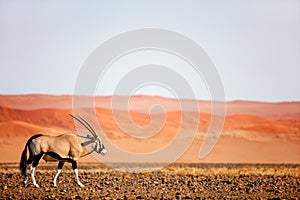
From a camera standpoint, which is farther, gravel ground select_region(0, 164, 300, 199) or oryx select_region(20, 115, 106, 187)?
oryx select_region(20, 115, 106, 187)

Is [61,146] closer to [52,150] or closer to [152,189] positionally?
[52,150]

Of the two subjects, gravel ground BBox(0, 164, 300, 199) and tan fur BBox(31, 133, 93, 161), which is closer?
gravel ground BBox(0, 164, 300, 199)

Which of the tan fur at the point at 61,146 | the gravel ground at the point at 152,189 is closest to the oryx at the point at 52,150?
the tan fur at the point at 61,146

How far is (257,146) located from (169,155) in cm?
833

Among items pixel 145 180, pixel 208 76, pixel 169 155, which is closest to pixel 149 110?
pixel 169 155

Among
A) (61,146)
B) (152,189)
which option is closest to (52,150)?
(61,146)

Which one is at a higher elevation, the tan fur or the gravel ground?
the tan fur

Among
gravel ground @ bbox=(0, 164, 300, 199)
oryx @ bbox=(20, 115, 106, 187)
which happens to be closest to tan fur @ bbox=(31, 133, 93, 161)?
oryx @ bbox=(20, 115, 106, 187)

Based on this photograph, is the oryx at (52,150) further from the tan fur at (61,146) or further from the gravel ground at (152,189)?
the gravel ground at (152,189)

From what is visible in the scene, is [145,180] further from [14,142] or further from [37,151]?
[14,142]

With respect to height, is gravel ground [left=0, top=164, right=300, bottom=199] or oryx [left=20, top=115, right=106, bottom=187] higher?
oryx [left=20, top=115, right=106, bottom=187]

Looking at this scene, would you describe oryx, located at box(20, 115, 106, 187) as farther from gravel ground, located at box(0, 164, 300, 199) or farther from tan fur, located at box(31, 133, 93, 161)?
gravel ground, located at box(0, 164, 300, 199)

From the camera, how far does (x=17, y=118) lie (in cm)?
6072

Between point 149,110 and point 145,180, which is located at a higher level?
point 149,110
